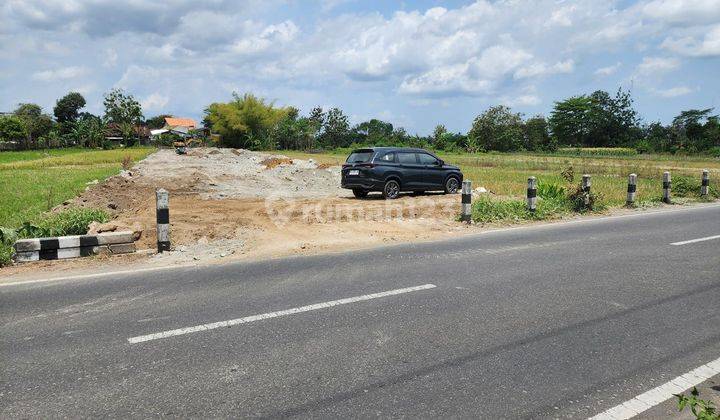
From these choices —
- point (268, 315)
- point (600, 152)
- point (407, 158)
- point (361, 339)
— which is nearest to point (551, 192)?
point (407, 158)

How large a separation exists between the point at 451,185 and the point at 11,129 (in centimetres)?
8547

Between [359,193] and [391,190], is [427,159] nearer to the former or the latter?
[391,190]

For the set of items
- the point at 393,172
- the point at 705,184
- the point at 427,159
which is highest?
the point at 427,159

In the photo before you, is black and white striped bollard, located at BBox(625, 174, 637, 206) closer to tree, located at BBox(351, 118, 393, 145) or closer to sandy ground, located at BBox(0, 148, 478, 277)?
sandy ground, located at BBox(0, 148, 478, 277)

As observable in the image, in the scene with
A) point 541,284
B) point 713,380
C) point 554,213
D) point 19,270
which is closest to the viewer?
point 713,380

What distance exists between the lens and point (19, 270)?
25.6 feet

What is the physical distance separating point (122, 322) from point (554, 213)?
1183cm

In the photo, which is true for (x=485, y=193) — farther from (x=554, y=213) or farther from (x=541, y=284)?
(x=541, y=284)

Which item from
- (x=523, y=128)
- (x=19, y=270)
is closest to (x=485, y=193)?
(x=19, y=270)

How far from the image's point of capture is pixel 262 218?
41.4 feet

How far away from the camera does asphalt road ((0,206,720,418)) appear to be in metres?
3.60

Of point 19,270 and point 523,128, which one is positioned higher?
point 523,128

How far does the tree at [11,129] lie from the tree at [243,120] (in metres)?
29.2

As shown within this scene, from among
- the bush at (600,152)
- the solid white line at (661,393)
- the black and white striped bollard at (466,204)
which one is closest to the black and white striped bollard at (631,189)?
the black and white striped bollard at (466,204)
